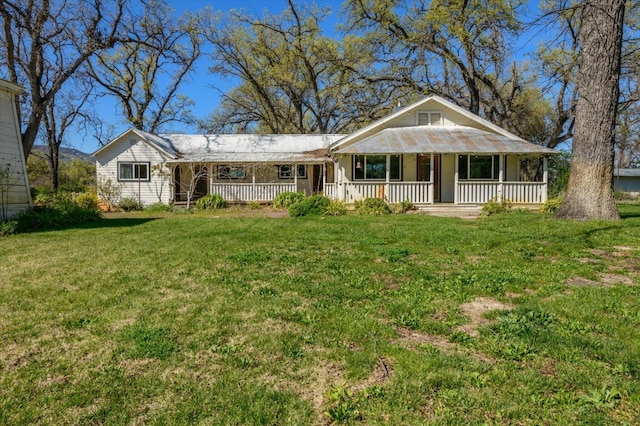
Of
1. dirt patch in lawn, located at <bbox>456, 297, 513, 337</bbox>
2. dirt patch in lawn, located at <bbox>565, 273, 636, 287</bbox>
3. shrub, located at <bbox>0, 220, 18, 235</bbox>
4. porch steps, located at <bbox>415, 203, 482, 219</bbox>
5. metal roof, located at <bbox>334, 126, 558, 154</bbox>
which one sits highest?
metal roof, located at <bbox>334, 126, 558, 154</bbox>

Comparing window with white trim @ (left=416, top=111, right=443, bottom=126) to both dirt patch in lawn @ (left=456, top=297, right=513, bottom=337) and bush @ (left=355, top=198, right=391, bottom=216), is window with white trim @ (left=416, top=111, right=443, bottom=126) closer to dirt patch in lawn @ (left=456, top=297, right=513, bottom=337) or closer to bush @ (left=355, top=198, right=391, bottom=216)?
bush @ (left=355, top=198, right=391, bottom=216)

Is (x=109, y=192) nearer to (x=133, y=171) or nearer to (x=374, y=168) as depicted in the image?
(x=133, y=171)

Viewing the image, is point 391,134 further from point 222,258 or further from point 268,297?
point 268,297

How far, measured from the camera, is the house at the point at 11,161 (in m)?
10.8

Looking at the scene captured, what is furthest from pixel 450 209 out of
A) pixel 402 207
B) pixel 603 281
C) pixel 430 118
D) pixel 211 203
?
pixel 211 203

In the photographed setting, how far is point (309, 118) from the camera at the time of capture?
1393 inches

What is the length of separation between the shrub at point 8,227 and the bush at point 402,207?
39.4 ft

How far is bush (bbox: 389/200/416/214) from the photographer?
1466 centimetres

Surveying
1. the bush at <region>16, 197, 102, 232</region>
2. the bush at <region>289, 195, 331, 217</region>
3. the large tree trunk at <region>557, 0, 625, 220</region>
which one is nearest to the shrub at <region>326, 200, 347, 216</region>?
the bush at <region>289, 195, 331, 217</region>

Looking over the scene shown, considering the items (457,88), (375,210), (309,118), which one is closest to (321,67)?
(309,118)

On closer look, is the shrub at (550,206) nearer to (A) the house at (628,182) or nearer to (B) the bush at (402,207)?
(B) the bush at (402,207)

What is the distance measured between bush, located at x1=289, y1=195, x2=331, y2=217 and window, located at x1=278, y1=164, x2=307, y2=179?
24.2ft

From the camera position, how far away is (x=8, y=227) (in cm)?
947

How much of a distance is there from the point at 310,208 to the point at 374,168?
549 centimetres
